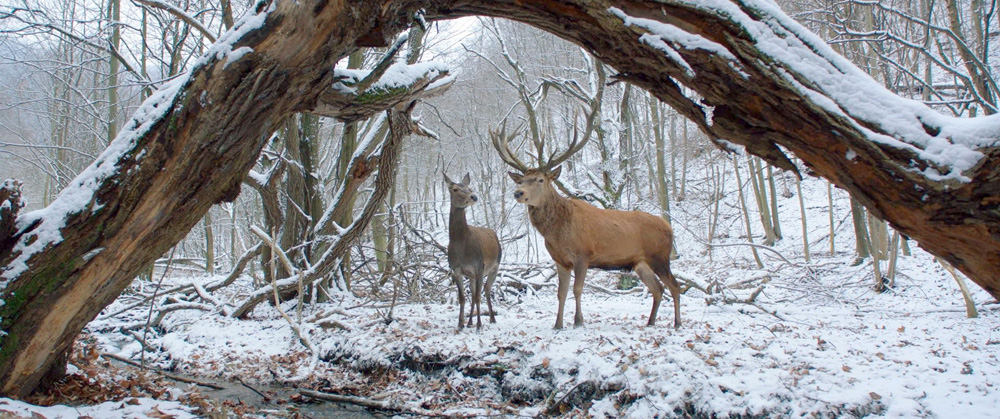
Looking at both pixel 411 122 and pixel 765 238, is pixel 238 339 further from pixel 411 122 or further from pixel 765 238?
pixel 765 238

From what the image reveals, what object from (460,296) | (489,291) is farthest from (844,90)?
(489,291)

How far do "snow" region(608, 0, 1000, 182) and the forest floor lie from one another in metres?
2.37

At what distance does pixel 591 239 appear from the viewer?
257 inches

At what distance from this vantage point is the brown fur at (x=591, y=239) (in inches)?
254

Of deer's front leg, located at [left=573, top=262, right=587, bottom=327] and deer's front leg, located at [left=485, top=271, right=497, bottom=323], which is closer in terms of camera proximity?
deer's front leg, located at [left=573, top=262, right=587, bottom=327]

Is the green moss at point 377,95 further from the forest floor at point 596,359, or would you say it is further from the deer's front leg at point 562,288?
the deer's front leg at point 562,288

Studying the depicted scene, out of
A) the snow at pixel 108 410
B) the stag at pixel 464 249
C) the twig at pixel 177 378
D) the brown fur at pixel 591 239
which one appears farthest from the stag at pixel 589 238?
the snow at pixel 108 410

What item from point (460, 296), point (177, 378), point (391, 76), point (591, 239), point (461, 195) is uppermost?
point (391, 76)

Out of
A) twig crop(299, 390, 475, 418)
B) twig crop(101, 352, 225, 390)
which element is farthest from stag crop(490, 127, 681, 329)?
twig crop(101, 352, 225, 390)

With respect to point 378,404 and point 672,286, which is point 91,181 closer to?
point 378,404

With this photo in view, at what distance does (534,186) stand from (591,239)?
35.3 inches

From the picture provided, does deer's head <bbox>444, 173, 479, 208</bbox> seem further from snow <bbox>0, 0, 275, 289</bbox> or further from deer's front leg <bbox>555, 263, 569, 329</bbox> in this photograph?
snow <bbox>0, 0, 275, 289</bbox>

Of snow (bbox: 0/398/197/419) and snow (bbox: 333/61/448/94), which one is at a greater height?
snow (bbox: 333/61/448/94)

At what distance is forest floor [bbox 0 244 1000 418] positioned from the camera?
3986 millimetres
